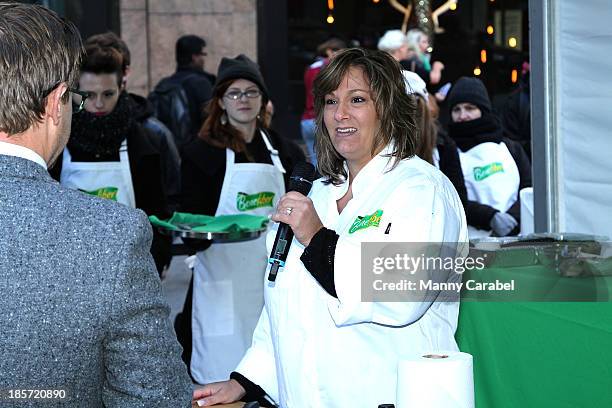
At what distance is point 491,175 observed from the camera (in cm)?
544

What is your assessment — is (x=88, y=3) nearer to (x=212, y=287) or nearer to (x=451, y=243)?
(x=212, y=287)

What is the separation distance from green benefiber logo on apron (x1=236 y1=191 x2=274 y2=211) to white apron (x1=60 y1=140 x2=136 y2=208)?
552mm

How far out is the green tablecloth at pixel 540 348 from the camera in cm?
266

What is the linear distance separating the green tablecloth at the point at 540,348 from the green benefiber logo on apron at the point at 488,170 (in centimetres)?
249

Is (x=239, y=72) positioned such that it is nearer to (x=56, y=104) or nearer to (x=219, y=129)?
(x=219, y=129)

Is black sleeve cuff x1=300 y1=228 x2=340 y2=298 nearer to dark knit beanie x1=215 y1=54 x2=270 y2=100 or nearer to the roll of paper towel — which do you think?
the roll of paper towel

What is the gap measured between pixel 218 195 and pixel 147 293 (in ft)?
11.0

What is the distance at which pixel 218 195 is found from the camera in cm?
497

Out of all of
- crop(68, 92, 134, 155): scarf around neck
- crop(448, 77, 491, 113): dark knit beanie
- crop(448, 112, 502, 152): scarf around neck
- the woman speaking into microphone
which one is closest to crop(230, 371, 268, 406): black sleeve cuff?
the woman speaking into microphone

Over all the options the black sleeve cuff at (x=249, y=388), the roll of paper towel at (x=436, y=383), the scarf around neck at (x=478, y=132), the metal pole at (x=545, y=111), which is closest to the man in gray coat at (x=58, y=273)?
the roll of paper towel at (x=436, y=383)

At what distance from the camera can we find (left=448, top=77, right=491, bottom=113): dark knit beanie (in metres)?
5.82

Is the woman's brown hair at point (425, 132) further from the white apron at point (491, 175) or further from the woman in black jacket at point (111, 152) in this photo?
the woman in black jacket at point (111, 152)

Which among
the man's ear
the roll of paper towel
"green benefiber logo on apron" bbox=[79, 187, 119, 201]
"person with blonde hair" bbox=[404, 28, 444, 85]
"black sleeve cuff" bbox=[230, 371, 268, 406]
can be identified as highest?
"person with blonde hair" bbox=[404, 28, 444, 85]

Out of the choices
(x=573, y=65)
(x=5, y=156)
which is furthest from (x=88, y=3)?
(x=5, y=156)
